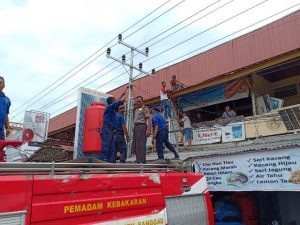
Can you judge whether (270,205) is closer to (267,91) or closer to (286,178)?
(286,178)

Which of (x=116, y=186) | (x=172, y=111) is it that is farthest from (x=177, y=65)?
(x=116, y=186)

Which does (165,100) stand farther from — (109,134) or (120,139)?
(109,134)

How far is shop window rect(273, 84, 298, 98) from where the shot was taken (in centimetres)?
1282

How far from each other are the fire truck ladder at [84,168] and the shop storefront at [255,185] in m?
5.05

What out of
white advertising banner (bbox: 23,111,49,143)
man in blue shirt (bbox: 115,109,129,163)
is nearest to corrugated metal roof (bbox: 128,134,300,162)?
man in blue shirt (bbox: 115,109,129,163)

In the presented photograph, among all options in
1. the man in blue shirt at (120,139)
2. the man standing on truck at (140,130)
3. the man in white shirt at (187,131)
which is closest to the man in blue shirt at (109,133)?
the man in blue shirt at (120,139)

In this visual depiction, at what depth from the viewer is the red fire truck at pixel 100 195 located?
8.37ft

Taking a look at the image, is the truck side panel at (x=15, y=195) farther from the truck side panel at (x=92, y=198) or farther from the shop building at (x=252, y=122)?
the shop building at (x=252, y=122)

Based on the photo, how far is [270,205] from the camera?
423 inches

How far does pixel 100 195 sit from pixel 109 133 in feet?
13.5

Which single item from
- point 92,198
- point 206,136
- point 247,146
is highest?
point 206,136

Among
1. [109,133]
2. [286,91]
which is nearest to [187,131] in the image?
[286,91]

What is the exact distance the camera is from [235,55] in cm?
1367

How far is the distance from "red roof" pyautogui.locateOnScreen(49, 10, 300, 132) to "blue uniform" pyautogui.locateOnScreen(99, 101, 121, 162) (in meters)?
6.47
